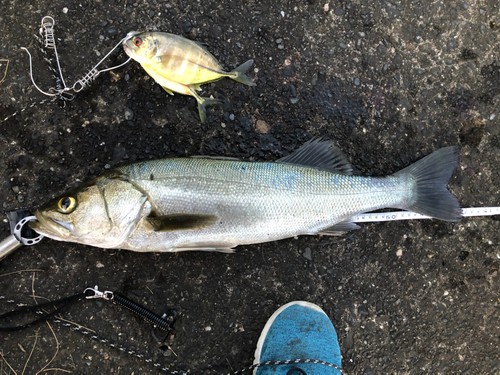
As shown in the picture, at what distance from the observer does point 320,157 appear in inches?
111

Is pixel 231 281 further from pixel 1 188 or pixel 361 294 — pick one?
pixel 1 188

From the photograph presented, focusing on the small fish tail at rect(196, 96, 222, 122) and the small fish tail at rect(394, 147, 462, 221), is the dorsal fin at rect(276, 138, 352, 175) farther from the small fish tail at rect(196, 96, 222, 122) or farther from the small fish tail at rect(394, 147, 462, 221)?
the small fish tail at rect(196, 96, 222, 122)

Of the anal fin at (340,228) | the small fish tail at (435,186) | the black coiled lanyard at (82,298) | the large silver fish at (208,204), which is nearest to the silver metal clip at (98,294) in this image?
the black coiled lanyard at (82,298)

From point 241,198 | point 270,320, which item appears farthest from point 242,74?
point 270,320

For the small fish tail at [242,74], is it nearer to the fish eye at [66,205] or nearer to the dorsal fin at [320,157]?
the dorsal fin at [320,157]

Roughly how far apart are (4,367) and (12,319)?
1.39 ft

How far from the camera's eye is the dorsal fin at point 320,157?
280 cm

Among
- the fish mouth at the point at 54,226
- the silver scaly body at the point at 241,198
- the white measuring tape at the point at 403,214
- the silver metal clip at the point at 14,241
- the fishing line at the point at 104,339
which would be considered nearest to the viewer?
the fish mouth at the point at 54,226

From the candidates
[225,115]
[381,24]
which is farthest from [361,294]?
[381,24]

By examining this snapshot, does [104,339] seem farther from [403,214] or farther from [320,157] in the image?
[403,214]

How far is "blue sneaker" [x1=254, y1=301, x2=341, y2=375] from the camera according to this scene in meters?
2.89

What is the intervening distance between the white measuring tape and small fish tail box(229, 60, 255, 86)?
1.69 metres

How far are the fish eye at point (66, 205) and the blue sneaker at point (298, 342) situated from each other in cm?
201

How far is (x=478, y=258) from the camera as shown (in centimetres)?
327
